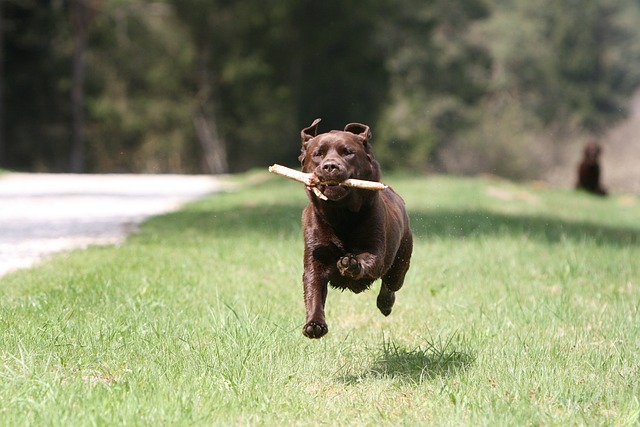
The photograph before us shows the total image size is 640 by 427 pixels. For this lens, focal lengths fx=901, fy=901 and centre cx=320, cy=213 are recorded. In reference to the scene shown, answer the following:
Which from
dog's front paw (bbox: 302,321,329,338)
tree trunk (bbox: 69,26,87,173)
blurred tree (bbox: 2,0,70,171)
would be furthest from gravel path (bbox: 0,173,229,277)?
blurred tree (bbox: 2,0,70,171)

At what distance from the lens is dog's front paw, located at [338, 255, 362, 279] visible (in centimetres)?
459

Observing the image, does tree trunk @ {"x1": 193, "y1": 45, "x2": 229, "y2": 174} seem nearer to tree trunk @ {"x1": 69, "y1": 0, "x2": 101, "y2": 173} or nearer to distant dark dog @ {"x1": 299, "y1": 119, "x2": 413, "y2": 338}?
tree trunk @ {"x1": 69, "y1": 0, "x2": 101, "y2": 173}

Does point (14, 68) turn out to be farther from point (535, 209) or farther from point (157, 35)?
point (535, 209)

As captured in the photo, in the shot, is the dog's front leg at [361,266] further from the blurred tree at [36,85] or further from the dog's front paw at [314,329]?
the blurred tree at [36,85]

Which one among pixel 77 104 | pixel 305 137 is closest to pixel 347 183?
pixel 305 137

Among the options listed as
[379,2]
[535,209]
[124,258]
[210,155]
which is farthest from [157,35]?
[124,258]

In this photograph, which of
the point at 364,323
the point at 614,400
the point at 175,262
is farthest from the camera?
the point at 175,262

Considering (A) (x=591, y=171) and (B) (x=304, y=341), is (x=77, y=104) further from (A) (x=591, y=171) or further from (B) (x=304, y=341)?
(B) (x=304, y=341)

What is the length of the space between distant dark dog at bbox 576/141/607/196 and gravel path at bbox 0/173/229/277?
1028cm

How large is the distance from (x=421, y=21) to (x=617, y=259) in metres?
40.6

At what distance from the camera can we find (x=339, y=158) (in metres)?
4.68

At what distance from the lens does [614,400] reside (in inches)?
174

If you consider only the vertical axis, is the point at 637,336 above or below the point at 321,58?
below

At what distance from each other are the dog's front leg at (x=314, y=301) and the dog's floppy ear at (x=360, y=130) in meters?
0.76
